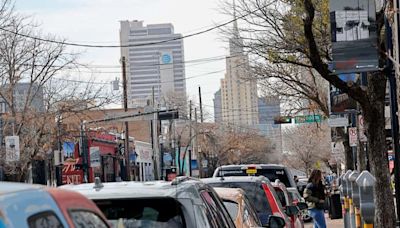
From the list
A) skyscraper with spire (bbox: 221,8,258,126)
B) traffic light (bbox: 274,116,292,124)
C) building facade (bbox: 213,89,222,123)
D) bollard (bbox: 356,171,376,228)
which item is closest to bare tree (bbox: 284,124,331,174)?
skyscraper with spire (bbox: 221,8,258,126)

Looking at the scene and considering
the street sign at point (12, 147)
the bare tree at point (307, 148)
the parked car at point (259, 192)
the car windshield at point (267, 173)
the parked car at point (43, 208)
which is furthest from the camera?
the bare tree at point (307, 148)

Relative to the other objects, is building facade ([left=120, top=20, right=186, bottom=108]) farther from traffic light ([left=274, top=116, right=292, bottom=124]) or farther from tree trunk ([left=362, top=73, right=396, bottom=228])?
tree trunk ([left=362, top=73, right=396, bottom=228])

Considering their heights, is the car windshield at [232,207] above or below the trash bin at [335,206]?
above

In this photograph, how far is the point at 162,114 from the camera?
44.9 m

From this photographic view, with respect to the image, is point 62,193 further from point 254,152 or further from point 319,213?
point 254,152

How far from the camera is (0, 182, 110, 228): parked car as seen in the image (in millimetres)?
2863

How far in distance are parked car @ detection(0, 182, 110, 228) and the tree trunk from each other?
12.5 m

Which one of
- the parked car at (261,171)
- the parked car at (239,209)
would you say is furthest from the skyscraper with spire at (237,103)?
the parked car at (239,209)

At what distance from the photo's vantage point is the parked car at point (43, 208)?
2863 millimetres

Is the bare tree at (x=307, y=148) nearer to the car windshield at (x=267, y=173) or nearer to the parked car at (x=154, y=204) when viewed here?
the car windshield at (x=267, y=173)

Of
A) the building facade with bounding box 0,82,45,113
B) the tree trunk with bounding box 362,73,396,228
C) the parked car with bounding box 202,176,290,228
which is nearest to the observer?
the parked car with bounding box 202,176,290,228

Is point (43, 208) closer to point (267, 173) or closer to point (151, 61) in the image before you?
point (267, 173)

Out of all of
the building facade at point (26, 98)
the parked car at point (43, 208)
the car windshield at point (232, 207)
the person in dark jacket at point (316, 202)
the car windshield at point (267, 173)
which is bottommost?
the person in dark jacket at point (316, 202)

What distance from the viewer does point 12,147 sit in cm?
3098
